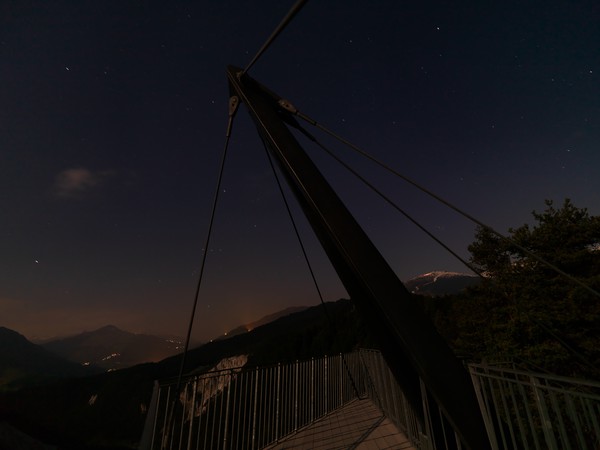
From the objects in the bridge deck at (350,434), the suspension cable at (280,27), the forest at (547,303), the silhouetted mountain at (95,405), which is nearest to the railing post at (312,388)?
the bridge deck at (350,434)

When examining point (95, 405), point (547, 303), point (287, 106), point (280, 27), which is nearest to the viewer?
point (280, 27)

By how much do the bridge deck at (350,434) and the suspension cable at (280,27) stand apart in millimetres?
7183

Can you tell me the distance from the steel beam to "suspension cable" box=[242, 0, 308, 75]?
10.2 inches

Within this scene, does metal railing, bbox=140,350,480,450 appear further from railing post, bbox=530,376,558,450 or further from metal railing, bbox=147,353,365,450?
railing post, bbox=530,376,558,450

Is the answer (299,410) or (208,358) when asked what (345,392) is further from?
(208,358)

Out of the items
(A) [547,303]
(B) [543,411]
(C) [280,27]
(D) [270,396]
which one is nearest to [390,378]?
(D) [270,396]

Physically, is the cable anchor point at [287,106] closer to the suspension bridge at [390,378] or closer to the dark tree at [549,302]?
the suspension bridge at [390,378]

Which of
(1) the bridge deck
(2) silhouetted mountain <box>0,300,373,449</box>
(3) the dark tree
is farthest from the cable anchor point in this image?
(2) silhouetted mountain <box>0,300,373,449</box>

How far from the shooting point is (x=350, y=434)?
21.1 feet

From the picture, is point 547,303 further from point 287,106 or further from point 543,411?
point 287,106

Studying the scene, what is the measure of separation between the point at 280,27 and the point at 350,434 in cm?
792

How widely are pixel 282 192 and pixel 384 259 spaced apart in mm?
2894

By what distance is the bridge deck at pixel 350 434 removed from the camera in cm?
577

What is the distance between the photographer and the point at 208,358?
125 metres
